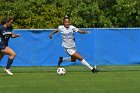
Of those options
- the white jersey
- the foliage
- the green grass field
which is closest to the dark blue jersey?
the white jersey

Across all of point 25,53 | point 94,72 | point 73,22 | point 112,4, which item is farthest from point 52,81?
point 112,4

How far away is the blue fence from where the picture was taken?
20125 millimetres

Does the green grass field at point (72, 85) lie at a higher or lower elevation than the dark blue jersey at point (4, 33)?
lower

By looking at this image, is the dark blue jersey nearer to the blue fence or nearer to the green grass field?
the green grass field

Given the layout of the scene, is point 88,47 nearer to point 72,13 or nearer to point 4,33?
point 4,33

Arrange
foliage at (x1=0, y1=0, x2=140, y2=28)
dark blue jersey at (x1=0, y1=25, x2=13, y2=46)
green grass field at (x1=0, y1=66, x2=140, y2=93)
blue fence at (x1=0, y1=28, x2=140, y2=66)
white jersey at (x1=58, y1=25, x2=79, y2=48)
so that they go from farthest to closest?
1. foliage at (x1=0, y1=0, x2=140, y2=28)
2. blue fence at (x1=0, y1=28, x2=140, y2=66)
3. white jersey at (x1=58, y1=25, x2=79, y2=48)
4. dark blue jersey at (x1=0, y1=25, x2=13, y2=46)
5. green grass field at (x1=0, y1=66, x2=140, y2=93)

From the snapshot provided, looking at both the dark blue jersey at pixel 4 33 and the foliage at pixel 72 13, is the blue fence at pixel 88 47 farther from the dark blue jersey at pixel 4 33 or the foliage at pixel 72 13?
the foliage at pixel 72 13

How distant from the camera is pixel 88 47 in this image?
66.6 ft

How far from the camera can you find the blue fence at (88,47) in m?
20.1

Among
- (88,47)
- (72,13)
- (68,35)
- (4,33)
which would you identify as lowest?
(88,47)

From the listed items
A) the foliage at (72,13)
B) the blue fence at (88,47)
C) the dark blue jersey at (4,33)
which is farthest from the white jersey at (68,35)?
the foliage at (72,13)

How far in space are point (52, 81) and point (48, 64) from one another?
7240 mm

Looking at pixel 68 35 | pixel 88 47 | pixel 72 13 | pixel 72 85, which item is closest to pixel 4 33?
pixel 68 35

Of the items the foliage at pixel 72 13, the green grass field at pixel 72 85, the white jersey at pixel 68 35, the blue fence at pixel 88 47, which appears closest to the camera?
the green grass field at pixel 72 85
